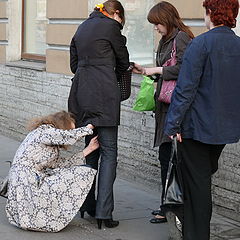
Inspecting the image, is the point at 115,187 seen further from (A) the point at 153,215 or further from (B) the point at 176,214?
(B) the point at 176,214

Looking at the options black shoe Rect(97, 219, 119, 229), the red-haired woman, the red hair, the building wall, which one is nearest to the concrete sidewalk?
black shoe Rect(97, 219, 119, 229)

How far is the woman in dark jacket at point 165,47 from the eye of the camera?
5.80 meters

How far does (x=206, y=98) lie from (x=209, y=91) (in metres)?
0.05

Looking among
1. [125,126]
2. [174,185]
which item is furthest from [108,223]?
[125,126]

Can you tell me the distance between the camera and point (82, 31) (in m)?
5.97

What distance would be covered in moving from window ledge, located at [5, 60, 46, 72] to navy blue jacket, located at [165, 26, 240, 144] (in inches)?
212

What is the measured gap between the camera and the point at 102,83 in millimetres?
5867

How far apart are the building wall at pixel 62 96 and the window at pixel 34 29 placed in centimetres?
11

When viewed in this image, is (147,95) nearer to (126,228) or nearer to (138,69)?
(138,69)

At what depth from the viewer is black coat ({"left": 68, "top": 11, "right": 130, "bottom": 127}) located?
5863 mm

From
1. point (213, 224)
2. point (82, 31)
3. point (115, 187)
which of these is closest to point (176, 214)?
point (213, 224)

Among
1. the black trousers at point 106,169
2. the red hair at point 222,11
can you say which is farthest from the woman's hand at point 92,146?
the red hair at point 222,11

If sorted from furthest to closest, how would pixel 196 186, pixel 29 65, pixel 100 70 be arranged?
pixel 29 65 < pixel 100 70 < pixel 196 186

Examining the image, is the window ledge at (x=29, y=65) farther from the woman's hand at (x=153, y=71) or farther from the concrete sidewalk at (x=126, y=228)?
the woman's hand at (x=153, y=71)
